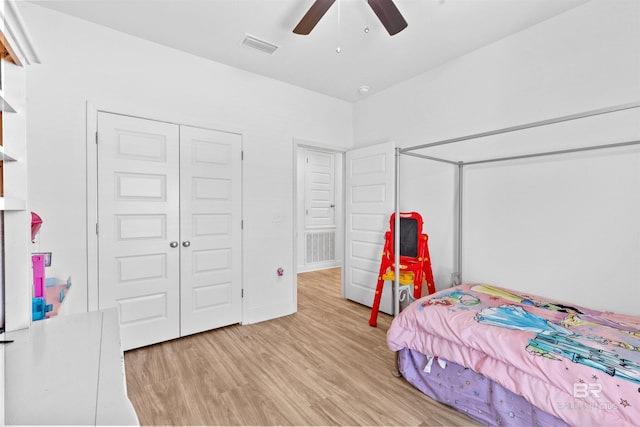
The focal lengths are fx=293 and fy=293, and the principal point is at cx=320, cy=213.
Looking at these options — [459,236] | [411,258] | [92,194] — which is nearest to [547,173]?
[459,236]

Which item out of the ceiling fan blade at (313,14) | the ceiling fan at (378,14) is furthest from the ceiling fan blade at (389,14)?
the ceiling fan blade at (313,14)

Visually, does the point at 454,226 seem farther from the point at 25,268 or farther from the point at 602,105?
the point at 25,268

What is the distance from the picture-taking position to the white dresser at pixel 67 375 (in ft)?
2.34

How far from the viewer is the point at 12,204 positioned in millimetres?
1125

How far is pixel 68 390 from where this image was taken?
0.81 m

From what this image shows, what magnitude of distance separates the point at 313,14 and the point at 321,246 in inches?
184

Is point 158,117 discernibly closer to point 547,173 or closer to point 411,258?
point 411,258

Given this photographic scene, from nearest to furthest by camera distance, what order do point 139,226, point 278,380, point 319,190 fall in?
point 278,380 < point 139,226 < point 319,190

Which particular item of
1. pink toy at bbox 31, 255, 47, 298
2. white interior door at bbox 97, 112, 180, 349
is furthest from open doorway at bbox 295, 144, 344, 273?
pink toy at bbox 31, 255, 47, 298

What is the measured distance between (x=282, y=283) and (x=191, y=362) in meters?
1.31

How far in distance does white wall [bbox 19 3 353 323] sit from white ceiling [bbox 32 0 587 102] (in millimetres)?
178

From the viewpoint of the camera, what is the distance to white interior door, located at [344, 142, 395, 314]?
349 cm

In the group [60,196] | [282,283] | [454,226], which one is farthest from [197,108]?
[454,226]

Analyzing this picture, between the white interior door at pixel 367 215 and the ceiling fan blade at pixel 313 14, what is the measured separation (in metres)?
1.78
